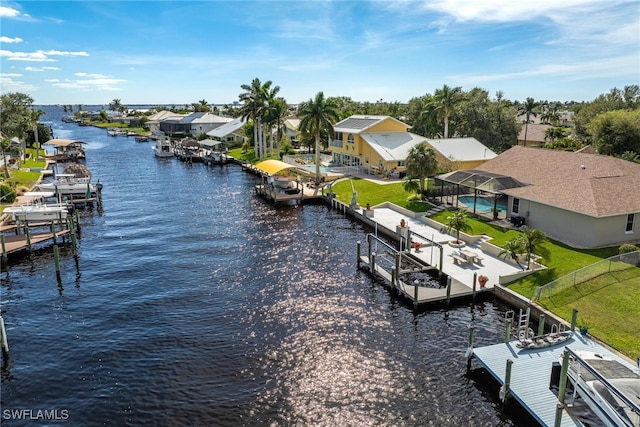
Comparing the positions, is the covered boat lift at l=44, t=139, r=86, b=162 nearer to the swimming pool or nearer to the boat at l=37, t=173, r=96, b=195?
the boat at l=37, t=173, r=96, b=195

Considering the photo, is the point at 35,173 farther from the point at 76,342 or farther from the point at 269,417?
the point at 269,417

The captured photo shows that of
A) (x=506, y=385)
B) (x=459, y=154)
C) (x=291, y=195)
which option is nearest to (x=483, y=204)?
(x=459, y=154)

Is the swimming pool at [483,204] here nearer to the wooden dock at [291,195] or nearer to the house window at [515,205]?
the house window at [515,205]

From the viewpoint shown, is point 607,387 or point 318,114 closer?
point 607,387

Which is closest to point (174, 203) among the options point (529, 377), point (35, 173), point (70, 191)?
point (70, 191)

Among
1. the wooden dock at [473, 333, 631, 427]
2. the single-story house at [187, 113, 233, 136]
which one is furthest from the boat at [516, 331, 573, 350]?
the single-story house at [187, 113, 233, 136]

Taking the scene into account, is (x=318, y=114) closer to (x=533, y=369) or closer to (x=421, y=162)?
(x=421, y=162)

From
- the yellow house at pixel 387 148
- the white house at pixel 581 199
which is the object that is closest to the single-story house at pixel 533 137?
the yellow house at pixel 387 148
